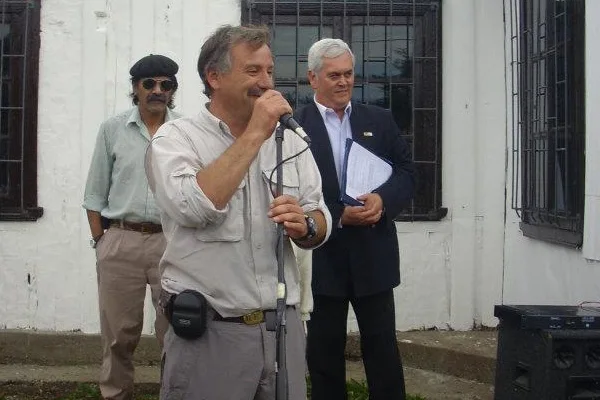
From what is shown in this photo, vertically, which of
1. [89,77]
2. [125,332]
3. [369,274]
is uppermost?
[89,77]

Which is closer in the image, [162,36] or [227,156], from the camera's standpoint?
[227,156]

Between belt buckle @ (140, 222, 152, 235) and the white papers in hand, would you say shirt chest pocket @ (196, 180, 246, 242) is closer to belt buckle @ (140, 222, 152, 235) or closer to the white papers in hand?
the white papers in hand

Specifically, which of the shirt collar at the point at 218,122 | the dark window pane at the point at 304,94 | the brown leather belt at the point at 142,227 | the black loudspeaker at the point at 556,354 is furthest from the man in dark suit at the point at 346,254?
the dark window pane at the point at 304,94

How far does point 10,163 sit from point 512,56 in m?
3.48

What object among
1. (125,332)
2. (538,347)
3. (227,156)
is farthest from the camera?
(125,332)

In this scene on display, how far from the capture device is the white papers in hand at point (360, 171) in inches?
165

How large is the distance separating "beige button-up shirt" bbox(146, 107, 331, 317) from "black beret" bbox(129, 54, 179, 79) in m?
2.00

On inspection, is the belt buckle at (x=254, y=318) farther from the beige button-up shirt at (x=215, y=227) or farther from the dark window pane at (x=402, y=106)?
the dark window pane at (x=402, y=106)

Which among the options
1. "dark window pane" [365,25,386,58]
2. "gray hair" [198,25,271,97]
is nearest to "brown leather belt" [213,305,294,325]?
"gray hair" [198,25,271,97]

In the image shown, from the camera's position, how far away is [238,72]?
2.88 m

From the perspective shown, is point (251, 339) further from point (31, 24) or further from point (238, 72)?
point (31, 24)

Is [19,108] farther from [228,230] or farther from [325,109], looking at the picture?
[228,230]

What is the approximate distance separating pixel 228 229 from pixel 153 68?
227 centimetres

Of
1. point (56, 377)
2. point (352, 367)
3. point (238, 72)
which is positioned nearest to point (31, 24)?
point (56, 377)
